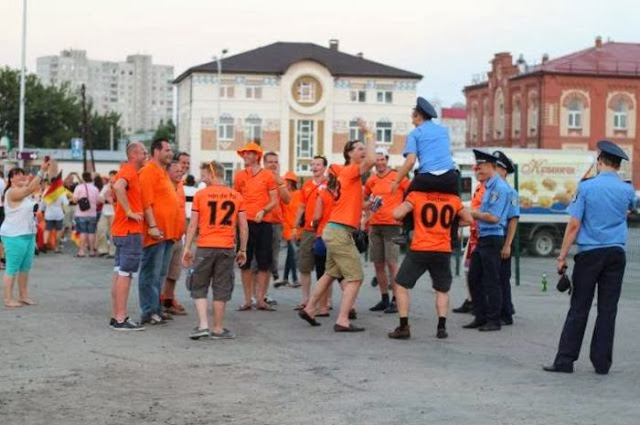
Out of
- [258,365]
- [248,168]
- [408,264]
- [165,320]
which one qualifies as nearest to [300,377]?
[258,365]

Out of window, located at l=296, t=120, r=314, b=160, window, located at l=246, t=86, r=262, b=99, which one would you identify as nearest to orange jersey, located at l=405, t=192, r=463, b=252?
window, located at l=246, t=86, r=262, b=99

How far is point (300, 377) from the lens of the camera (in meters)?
9.24

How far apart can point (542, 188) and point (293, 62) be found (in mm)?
Answer: 58957

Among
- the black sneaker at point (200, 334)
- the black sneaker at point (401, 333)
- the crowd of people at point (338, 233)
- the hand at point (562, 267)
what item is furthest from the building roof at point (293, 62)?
the hand at point (562, 267)

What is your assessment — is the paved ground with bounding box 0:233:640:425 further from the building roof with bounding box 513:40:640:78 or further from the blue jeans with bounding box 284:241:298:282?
the building roof with bounding box 513:40:640:78

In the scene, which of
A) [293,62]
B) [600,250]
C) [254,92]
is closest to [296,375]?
[600,250]

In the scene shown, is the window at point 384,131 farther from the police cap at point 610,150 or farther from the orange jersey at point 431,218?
the police cap at point 610,150

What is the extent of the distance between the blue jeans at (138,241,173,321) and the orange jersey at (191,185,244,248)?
952mm

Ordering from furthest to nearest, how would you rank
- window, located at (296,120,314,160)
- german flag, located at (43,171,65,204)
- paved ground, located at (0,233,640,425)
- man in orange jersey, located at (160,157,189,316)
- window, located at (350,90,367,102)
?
window, located at (350,90,367,102) → window, located at (296,120,314,160) → german flag, located at (43,171,65,204) → man in orange jersey, located at (160,157,189,316) → paved ground, located at (0,233,640,425)

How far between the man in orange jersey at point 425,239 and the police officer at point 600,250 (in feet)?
6.56

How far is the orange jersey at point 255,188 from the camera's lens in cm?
1401

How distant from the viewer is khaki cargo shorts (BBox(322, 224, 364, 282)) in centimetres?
1223

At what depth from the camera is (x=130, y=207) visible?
1215 cm

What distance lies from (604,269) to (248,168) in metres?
5.62
